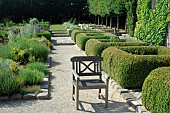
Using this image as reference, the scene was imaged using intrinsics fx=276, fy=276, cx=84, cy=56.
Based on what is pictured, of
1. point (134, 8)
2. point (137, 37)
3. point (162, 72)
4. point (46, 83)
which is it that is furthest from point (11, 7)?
point (162, 72)

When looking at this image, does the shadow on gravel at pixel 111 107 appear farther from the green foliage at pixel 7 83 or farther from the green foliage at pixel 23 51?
the green foliage at pixel 23 51

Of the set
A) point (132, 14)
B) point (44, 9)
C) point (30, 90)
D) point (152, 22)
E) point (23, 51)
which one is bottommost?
point (30, 90)

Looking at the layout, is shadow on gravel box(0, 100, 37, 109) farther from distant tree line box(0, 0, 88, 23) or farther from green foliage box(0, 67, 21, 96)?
distant tree line box(0, 0, 88, 23)

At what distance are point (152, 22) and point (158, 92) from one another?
880 cm

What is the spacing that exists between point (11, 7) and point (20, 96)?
102 ft

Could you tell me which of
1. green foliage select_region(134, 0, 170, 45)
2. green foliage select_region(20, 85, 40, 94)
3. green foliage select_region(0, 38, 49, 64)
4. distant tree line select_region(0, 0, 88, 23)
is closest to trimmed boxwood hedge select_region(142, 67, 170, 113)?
green foliage select_region(20, 85, 40, 94)

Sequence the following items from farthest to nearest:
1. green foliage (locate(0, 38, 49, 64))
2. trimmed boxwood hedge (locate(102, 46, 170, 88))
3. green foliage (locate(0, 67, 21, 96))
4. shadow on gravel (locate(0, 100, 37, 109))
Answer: green foliage (locate(0, 38, 49, 64)) → trimmed boxwood hedge (locate(102, 46, 170, 88)) → green foliage (locate(0, 67, 21, 96)) → shadow on gravel (locate(0, 100, 37, 109))

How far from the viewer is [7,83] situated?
17.4 feet

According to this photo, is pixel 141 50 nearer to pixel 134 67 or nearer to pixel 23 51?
pixel 134 67

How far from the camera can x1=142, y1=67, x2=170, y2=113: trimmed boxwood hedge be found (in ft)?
12.4

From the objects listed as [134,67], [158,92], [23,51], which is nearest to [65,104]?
[134,67]

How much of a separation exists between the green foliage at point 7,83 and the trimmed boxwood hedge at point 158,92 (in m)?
2.51

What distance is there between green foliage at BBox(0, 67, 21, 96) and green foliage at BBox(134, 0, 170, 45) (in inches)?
299

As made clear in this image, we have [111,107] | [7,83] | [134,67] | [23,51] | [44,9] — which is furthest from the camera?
[44,9]
